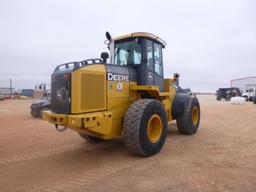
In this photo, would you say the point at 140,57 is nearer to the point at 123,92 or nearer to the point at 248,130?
the point at 123,92

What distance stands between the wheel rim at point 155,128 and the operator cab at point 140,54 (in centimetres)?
103

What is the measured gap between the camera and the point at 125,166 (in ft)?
16.7

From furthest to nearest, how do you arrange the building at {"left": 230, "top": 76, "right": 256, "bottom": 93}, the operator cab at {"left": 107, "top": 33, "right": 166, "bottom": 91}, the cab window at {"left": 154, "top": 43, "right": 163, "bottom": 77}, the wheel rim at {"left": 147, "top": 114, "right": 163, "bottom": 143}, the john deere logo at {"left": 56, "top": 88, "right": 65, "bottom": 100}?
1. the building at {"left": 230, "top": 76, "right": 256, "bottom": 93}
2. the cab window at {"left": 154, "top": 43, "right": 163, "bottom": 77}
3. the operator cab at {"left": 107, "top": 33, "right": 166, "bottom": 91}
4. the wheel rim at {"left": 147, "top": 114, "right": 163, "bottom": 143}
5. the john deere logo at {"left": 56, "top": 88, "right": 65, "bottom": 100}

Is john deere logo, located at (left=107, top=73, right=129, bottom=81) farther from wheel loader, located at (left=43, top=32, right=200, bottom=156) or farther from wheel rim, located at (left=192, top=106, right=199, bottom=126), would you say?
wheel rim, located at (left=192, top=106, right=199, bottom=126)

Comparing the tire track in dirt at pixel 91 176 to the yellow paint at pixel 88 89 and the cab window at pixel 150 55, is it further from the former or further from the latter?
the cab window at pixel 150 55

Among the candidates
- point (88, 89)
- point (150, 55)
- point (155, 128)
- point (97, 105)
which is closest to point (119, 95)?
point (97, 105)

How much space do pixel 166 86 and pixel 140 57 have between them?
1.61m

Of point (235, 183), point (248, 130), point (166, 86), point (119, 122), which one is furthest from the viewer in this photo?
point (248, 130)

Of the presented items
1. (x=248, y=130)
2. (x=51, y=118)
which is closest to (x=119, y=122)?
(x=51, y=118)

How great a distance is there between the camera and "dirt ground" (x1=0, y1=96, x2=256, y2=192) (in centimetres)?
413

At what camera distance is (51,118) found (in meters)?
5.30

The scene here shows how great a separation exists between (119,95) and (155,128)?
1.21 m

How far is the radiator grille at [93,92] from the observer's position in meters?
5.04

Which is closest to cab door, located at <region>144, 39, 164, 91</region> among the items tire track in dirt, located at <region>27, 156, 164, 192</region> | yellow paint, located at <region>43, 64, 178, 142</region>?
yellow paint, located at <region>43, 64, 178, 142</region>
